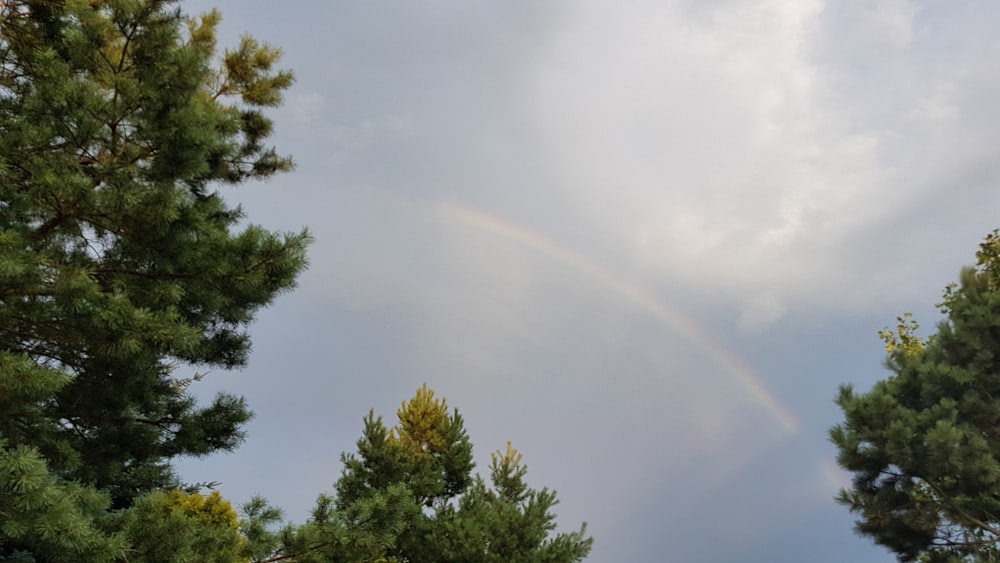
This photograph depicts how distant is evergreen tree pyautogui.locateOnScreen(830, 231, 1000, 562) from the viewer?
41.5 feet

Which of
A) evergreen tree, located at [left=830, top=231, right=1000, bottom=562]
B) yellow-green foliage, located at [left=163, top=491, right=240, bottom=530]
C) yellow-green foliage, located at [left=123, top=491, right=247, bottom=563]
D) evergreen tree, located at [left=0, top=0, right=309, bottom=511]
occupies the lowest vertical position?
yellow-green foliage, located at [left=123, top=491, right=247, bottom=563]

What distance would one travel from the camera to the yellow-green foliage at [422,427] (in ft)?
46.5

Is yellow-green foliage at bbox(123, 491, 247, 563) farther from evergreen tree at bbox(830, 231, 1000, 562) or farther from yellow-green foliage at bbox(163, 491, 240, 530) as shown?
evergreen tree at bbox(830, 231, 1000, 562)

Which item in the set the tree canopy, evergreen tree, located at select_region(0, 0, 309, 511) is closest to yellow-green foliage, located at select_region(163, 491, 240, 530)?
the tree canopy

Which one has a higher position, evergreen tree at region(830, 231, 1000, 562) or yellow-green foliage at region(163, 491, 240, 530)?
evergreen tree at region(830, 231, 1000, 562)

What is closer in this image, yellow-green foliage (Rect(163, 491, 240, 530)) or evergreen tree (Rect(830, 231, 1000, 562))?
yellow-green foliage (Rect(163, 491, 240, 530))

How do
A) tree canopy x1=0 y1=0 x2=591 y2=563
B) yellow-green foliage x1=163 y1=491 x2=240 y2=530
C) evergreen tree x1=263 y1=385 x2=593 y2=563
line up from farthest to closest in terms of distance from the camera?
evergreen tree x1=263 y1=385 x2=593 y2=563
yellow-green foliage x1=163 y1=491 x2=240 y2=530
tree canopy x1=0 y1=0 x2=591 y2=563

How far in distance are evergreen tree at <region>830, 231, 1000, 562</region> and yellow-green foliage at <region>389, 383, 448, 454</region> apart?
346 inches

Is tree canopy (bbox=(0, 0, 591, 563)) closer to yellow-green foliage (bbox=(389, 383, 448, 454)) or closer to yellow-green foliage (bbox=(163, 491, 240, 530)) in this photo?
yellow-green foliage (bbox=(163, 491, 240, 530))

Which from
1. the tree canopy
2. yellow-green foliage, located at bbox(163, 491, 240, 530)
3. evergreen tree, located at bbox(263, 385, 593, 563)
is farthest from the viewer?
evergreen tree, located at bbox(263, 385, 593, 563)

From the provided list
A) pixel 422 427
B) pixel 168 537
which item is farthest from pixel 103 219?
pixel 422 427

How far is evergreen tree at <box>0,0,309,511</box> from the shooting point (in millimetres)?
6789

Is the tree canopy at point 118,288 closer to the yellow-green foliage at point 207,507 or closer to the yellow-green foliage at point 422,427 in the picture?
the yellow-green foliage at point 207,507

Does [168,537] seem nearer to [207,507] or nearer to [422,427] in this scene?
[207,507]
